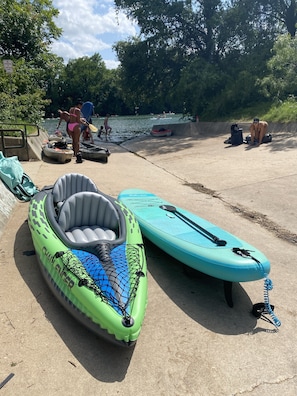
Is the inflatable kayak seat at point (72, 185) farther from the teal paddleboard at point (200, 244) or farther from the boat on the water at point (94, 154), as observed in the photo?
the boat on the water at point (94, 154)

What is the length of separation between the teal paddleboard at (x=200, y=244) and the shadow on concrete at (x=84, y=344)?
1203mm

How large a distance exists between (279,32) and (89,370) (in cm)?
2301

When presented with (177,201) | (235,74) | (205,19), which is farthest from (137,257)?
(205,19)

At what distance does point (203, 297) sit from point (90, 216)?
6.08 feet

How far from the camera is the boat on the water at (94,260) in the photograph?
9.15 feet

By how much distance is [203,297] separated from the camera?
12.1 feet

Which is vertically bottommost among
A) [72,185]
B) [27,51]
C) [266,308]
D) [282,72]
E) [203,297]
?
[203,297]

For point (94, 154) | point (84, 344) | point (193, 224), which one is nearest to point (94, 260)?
point (84, 344)

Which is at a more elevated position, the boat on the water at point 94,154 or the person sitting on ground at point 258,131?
the person sitting on ground at point 258,131

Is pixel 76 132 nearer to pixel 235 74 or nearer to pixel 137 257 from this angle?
pixel 137 257

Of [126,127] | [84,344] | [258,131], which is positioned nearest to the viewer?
[84,344]

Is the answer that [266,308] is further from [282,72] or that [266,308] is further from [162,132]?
[162,132]

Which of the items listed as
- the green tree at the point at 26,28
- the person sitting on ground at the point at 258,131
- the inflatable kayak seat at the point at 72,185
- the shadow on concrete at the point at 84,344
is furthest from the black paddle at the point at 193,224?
the green tree at the point at 26,28

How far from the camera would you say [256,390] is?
97.5 inches
